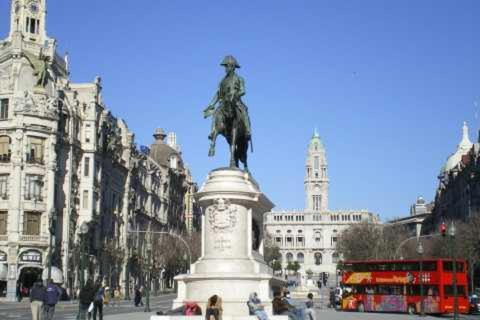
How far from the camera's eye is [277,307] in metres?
25.2

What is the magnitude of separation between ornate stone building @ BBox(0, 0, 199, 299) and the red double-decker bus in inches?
926

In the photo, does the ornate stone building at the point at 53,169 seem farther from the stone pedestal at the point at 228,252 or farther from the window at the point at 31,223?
the stone pedestal at the point at 228,252

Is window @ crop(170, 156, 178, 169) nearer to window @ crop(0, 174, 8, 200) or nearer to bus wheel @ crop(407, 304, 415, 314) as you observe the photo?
window @ crop(0, 174, 8, 200)

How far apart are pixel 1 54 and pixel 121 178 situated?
25.0m

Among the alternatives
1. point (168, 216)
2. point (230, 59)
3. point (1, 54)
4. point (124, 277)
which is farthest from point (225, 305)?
point (168, 216)

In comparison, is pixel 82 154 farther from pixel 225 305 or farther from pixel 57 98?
pixel 225 305

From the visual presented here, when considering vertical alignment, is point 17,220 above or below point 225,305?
above

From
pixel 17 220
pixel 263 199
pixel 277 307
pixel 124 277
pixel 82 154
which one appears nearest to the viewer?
pixel 277 307

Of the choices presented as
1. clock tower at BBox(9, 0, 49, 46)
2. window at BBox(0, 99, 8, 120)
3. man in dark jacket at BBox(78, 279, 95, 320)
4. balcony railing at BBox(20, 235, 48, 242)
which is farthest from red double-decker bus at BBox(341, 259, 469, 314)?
clock tower at BBox(9, 0, 49, 46)

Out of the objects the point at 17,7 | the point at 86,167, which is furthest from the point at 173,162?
the point at 17,7

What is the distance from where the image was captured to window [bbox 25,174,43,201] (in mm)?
68375

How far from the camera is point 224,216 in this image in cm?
2655

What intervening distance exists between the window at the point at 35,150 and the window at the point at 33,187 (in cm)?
155

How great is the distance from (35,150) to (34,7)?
1693cm
